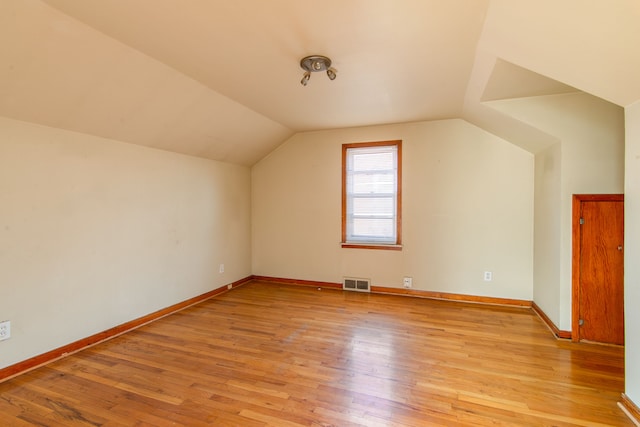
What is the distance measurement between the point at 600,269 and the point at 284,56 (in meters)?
3.39

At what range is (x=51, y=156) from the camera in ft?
8.48

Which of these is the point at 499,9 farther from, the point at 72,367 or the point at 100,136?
the point at 72,367

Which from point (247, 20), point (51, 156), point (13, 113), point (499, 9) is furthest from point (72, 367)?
point (499, 9)

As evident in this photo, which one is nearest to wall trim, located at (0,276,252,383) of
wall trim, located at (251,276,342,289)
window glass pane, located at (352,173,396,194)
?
wall trim, located at (251,276,342,289)

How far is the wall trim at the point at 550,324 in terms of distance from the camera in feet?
9.71

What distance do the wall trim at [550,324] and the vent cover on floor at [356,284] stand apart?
6.79ft

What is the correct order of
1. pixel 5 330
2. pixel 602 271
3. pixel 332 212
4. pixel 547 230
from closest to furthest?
pixel 5 330, pixel 602 271, pixel 547 230, pixel 332 212

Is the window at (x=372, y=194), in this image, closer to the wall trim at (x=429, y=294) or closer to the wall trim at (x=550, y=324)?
the wall trim at (x=429, y=294)

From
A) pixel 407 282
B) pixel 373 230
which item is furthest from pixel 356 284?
pixel 373 230

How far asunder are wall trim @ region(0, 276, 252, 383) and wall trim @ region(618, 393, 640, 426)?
4.11 metres

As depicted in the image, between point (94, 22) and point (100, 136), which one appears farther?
point (100, 136)

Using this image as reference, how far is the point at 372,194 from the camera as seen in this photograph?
4.66 meters

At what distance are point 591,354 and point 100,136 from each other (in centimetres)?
487

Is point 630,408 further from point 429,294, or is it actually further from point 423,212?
point 423,212
